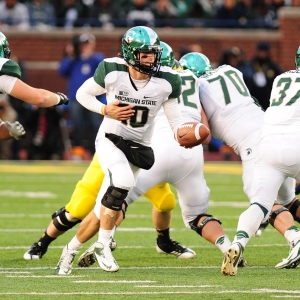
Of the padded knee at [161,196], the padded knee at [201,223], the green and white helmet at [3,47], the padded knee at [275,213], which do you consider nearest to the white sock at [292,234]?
the padded knee at [275,213]

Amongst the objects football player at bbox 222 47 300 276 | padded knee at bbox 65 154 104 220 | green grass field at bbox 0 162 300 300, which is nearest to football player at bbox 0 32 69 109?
padded knee at bbox 65 154 104 220

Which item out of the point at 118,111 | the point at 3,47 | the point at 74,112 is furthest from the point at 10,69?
the point at 74,112

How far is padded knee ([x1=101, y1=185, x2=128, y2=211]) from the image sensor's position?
20.7ft

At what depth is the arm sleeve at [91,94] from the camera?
6613 millimetres

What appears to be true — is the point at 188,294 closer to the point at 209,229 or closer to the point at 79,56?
the point at 209,229

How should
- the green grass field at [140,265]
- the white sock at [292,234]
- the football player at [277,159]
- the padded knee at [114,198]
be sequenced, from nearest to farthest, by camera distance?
1. the green grass field at [140,265]
2. the padded knee at [114,198]
3. the football player at [277,159]
4. the white sock at [292,234]

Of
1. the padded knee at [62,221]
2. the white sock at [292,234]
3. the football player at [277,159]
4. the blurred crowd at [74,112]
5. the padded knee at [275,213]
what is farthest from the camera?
the blurred crowd at [74,112]

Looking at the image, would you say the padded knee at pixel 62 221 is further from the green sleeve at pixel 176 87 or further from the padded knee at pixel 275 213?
the padded knee at pixel 275 213

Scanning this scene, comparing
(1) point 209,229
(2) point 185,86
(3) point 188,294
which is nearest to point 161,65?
(2) point 185,86

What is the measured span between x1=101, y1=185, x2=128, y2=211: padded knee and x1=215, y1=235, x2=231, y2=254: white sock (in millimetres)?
865

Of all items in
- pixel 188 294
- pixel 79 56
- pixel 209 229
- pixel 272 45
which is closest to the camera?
pixel 188 294

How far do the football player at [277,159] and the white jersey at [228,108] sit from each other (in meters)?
0.64

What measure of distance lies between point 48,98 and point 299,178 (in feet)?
5.74

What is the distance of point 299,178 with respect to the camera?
6613 millimetres
